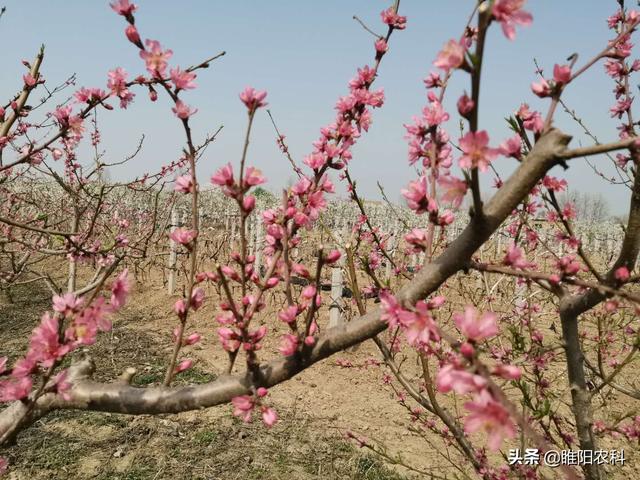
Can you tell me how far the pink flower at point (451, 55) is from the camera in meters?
0.71

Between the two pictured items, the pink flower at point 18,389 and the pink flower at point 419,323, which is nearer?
the pink flower at point 419,323

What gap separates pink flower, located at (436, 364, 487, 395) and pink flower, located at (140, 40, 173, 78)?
41.4 inches

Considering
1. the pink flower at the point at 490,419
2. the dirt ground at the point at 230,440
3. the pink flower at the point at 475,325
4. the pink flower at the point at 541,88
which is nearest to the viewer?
the pink flower at the point at 490,419

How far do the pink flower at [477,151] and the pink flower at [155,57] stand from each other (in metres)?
0.86

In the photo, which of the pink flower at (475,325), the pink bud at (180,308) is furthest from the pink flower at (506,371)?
the pink bud at (180,308)

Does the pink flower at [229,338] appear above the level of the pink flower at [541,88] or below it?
below

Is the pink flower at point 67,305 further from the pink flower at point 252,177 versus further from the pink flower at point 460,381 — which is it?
the pink flower at point 460,381

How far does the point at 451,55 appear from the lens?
718mm

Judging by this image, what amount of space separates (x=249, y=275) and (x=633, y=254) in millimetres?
1375

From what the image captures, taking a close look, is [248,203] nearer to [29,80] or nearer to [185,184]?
[185,184]

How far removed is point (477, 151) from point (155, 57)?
3.09ft

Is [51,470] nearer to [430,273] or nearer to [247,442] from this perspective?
[247,442]

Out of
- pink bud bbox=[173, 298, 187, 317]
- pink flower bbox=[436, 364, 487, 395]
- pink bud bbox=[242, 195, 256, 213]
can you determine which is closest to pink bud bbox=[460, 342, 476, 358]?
pink flower bbox=[436, 364, 487, 395]

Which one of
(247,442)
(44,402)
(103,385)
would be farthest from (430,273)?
(247,442)
